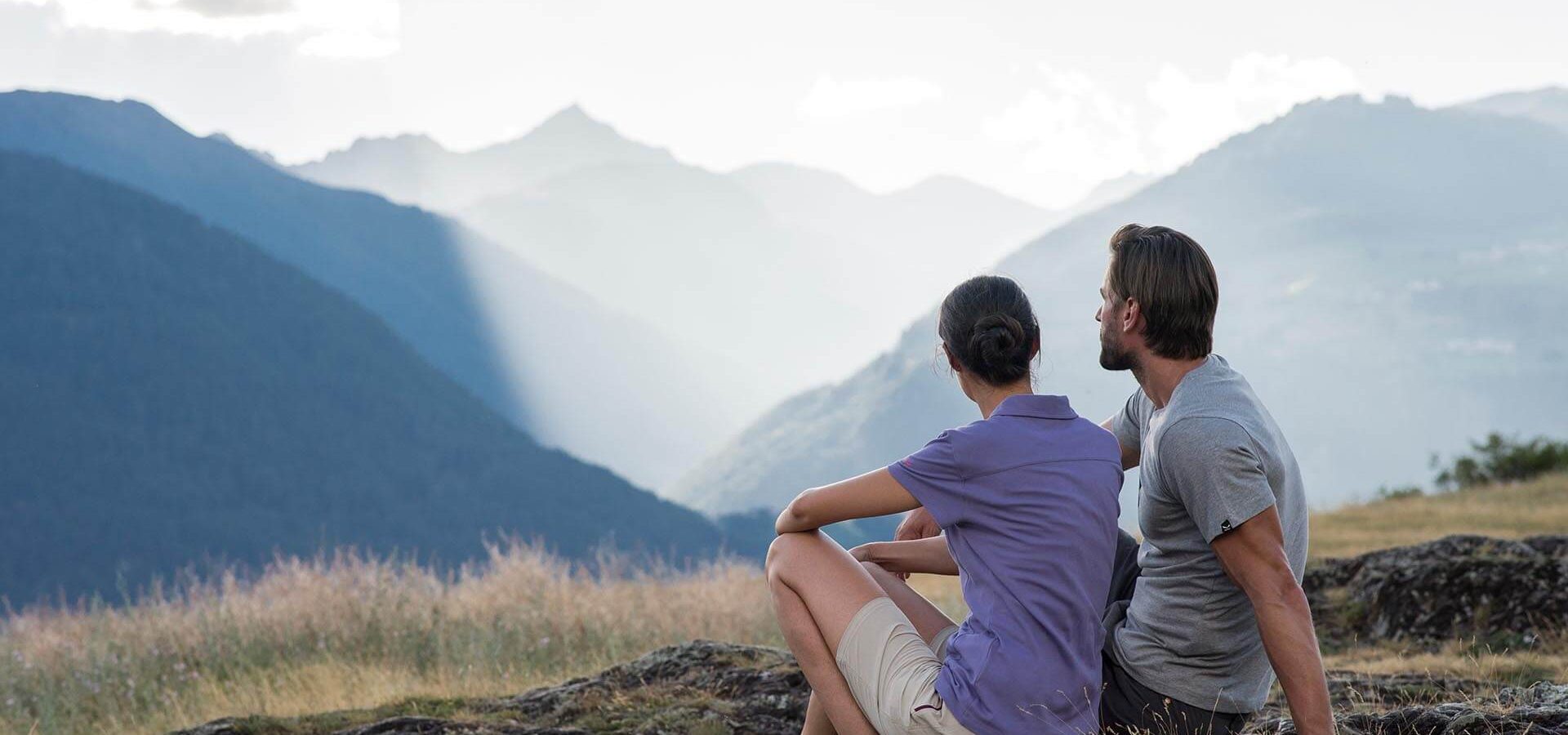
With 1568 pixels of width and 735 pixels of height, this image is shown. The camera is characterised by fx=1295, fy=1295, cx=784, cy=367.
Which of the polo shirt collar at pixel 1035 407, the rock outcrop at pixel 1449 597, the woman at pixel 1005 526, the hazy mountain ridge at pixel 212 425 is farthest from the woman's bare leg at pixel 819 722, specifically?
the hazy mountain ridge at pixel 212 425

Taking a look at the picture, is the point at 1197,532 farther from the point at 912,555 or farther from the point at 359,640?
the point at 359,640

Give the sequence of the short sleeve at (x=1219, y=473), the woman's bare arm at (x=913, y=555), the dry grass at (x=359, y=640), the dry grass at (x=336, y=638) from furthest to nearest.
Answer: the dry grass at (x=336, y=638) → the dry grass at (x=359, y=640) → the woman's bare arm at (x=913, y=555) → the short sleeve at (x=1219, y=473)

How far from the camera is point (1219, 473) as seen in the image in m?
3.10

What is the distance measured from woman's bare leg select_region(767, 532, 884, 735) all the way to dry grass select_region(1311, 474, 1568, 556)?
9.97 m

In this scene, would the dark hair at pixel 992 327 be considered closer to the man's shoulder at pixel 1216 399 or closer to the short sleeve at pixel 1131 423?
the man's shoulder at pixel 1216 399

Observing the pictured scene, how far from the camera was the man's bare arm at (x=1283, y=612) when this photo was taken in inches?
122

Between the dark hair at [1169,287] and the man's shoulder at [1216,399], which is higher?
the dark hair at [1169,287]

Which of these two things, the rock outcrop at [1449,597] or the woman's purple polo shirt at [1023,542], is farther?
the rock outcrop at [1449,597]

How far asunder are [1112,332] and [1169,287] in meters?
0.20

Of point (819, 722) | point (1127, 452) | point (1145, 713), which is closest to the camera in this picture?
point (1145, 713)

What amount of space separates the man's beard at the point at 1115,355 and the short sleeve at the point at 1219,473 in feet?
0.88

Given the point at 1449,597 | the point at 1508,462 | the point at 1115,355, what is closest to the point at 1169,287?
the point at 1115,355

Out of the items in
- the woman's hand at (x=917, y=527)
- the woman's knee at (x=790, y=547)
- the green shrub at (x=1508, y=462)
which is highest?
the woman's knee at (x=790, y=547)

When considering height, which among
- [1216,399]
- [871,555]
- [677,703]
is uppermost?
[1216,399]
